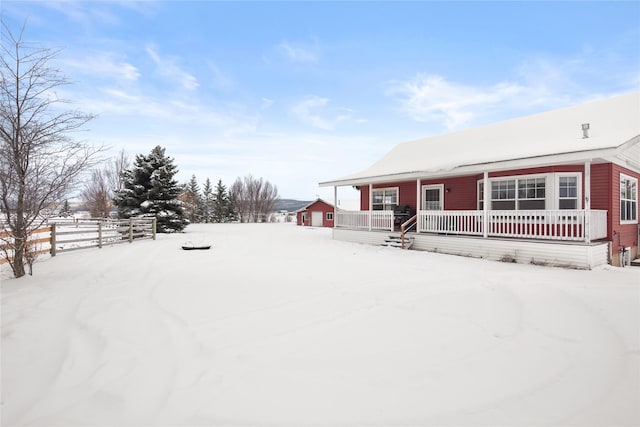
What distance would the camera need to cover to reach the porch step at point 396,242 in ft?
39.3

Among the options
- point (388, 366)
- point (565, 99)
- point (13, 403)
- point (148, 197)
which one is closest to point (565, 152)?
point (388, 366)

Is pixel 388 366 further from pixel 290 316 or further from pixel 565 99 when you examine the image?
pixel 565 99

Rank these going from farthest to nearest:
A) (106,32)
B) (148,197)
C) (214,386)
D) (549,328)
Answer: (148,197), (106,32), (549,328), (214,386)

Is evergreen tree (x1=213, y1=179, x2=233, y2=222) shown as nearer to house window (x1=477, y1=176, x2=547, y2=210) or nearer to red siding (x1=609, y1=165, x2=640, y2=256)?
house window (x1=477, y1=176, x2=547, y2=210)

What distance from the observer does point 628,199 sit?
423 inches

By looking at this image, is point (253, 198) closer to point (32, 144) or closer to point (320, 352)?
point (32, 144)

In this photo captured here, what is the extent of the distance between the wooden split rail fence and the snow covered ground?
4.02 m

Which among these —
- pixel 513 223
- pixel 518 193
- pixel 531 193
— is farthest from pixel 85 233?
pixel 531 193

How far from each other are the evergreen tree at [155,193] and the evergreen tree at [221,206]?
1060 inches

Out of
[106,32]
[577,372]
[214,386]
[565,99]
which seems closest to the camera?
[214,386]

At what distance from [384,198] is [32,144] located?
1337cm

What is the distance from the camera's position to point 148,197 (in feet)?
75.6

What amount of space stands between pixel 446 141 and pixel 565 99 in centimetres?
1131

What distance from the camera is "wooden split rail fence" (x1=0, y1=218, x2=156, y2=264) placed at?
939cm
